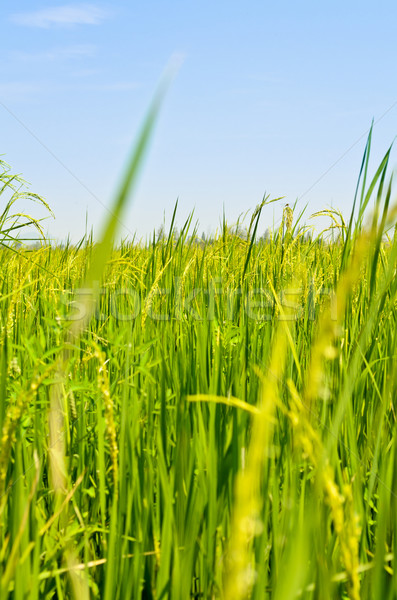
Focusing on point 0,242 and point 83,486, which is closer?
point 83,486

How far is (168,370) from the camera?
5.00 ft

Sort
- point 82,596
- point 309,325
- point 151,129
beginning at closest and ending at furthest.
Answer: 1. point 151,129
2. point 82,596
3. point 309,325

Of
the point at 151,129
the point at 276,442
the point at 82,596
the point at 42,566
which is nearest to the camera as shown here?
the point at 151,129

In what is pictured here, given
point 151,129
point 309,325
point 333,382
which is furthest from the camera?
point 309,325

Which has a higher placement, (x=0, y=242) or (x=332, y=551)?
(x=0, y=242)

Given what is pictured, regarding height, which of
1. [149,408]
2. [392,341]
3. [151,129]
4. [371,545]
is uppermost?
[151,129]

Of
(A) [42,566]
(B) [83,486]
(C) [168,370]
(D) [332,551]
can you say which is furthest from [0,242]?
(D) [332,551]

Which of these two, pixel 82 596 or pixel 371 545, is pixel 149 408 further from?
pixel 371 545

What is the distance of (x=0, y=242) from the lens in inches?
57.7

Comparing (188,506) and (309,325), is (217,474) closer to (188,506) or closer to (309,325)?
(188,506)

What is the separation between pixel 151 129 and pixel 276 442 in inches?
40.6

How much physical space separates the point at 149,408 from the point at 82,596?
421 millimetres

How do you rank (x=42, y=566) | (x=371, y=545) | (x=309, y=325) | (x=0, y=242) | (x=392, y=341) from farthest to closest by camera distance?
(x=309, y=325) → (x=392, y=341) → (x=0, y=242) → (x=371, y=545) → (x=42, y=566)

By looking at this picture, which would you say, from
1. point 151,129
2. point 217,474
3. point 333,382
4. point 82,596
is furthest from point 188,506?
point 151,129
